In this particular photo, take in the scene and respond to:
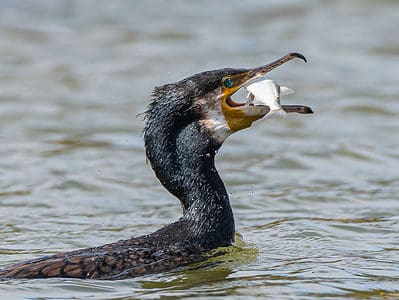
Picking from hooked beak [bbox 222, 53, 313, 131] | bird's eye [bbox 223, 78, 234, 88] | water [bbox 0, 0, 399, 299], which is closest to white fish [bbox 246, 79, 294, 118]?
hooked beak [bbox 222, 53, 313, 131]

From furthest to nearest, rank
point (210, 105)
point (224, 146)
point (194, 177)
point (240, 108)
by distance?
1. point (224, 146)
2. point (194, 177)
3. point (240, 108)
4. point (210, 105)

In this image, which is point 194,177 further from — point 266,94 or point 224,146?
point 224,146

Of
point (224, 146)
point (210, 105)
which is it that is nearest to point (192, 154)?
point (210, 105)

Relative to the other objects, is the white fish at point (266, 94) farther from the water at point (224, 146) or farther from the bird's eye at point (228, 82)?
the water at point (224, 146)

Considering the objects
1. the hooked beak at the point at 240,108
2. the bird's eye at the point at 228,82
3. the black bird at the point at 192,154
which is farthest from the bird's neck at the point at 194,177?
the bird's eye at the point at 228,82

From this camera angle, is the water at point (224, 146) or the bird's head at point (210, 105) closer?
the bird's head at point (210, 105)

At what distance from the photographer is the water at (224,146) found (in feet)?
33.4

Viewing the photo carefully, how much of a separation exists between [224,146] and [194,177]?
17.9ft

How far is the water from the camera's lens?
33.4ft

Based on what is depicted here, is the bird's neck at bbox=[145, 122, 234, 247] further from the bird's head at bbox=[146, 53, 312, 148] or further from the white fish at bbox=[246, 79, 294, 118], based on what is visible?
the white fish at bbox=[246, 79, 294, 118]

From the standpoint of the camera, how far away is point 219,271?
395 inches

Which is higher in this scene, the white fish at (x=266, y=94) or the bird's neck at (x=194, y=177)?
the white fish at (x=266, y=94)

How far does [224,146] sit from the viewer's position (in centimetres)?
1574

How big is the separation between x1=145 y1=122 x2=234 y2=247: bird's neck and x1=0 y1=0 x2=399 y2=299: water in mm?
299
